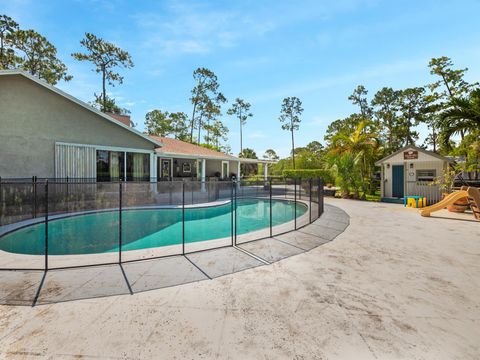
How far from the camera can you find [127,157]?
42.7 feet

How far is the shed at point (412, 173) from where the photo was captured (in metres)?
12.7

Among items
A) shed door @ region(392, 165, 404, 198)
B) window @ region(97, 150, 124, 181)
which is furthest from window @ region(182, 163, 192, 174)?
shed door @ region(392, 165, 404, 198)

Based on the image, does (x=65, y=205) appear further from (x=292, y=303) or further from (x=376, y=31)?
(x=376, y=31)

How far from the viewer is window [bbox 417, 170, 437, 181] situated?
43.2ft

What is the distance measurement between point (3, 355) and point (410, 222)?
35.6ft

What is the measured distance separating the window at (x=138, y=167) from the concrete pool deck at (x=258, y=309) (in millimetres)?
9613

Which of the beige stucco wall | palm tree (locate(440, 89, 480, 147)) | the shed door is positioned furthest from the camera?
the shed door

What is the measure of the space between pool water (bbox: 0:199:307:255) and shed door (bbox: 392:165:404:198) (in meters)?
7.57

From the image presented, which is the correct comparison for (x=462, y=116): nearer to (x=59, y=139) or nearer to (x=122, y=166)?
(x=122, y=166)

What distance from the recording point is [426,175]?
13445 mm

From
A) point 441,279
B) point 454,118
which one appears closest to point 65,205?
point 441,279

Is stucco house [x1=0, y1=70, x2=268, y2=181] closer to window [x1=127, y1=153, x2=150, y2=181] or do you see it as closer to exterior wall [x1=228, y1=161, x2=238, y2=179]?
window [x1=127, y1=153, x2=150, y2=181]

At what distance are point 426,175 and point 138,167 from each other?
56.0 ft

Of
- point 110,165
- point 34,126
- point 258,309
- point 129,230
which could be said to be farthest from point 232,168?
point 258,309
